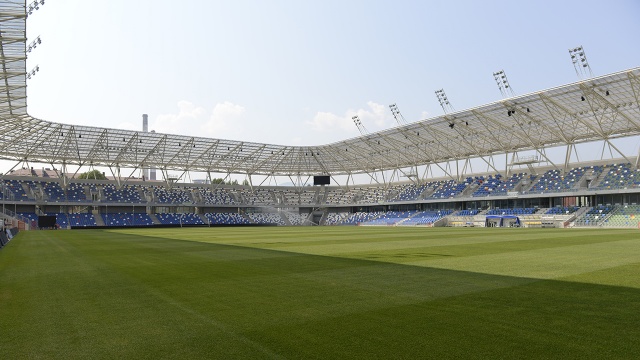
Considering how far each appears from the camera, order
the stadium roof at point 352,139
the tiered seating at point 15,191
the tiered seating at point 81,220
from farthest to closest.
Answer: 1. the tiered seating at point 81,220
2. the tiered seating at point 15,191
3. the stadium roof at point 352,139

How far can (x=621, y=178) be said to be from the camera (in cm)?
4891

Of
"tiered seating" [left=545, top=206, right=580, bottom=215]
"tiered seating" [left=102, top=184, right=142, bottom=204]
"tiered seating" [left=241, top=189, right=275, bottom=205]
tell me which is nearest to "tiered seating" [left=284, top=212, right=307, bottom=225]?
"tiered seating" [left=241, top=189, right=275, bottom=205]

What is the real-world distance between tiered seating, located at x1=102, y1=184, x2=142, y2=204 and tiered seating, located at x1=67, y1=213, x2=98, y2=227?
467cm

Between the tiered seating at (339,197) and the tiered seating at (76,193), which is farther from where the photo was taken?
the tiered seating at (339,197)

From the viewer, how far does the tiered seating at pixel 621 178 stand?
47.2 metres

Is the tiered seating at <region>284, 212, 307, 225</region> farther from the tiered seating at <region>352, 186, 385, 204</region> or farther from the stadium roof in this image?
the tiered seating at <region>352, 186, 385, 204</region>

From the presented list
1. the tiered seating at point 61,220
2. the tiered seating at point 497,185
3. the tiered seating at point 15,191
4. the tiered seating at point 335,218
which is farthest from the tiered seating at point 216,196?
the tiered seating at point 497,185

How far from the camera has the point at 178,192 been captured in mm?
80375

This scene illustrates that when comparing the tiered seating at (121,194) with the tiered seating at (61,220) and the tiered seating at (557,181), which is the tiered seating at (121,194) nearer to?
the tiered seating at (61,220)

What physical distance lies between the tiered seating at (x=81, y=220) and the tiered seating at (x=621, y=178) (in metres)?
64.5

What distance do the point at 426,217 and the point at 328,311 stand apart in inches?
2395

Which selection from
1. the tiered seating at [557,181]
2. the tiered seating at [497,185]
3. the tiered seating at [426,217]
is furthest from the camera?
the tiered seating at [426,217]

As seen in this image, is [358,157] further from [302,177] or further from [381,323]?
[381,323]

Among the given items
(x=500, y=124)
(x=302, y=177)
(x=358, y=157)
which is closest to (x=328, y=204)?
(x=302, y=177)
